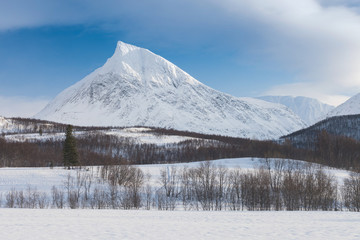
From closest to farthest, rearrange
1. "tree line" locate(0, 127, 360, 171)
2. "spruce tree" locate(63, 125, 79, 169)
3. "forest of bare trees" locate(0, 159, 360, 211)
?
"forest of bare trees" locate(0, 159, 360, 211) → "spruce tree" locate(63, 125, 79, 169) → "tree line" locate(0, 127, 360, 171)

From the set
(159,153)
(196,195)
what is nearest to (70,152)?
(196,195)

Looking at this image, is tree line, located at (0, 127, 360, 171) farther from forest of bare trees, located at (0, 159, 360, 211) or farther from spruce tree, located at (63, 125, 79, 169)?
forest of bare trees, located at (0, 159, 360, 211)

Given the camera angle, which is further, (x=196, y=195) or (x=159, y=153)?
(x=159, y=153)

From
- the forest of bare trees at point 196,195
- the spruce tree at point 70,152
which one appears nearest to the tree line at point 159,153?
the spruce tree at point 70,152

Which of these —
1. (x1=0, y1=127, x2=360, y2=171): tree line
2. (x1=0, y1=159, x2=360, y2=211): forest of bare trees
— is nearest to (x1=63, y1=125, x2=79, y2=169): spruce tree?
(x1=0, y1=159, x2=360, y2=211): forest of bare trees

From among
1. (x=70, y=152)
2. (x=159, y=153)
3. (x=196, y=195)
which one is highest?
(x=159, y=153)

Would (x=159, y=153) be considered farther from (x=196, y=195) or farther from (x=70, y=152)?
(x=196, y=195)

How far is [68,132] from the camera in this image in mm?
70625

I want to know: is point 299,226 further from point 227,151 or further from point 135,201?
point 227,151

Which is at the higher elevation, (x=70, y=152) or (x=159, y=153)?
(x=159, y=153)

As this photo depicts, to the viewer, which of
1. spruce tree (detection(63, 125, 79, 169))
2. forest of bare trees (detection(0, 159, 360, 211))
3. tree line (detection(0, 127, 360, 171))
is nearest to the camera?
forest of bare trees (detection(0, 159, 360, 211))

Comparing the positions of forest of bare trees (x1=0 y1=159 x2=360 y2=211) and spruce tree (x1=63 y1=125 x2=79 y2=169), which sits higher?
spruce tree (x1=63 y1=125 x2=79 y2=169)

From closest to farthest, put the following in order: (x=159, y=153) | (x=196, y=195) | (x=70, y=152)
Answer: (x=196, y=195) < (x=70, y=152) < (x=159, y=153)

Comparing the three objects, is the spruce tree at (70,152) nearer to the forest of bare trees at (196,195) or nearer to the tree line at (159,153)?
the forest of bare trees at (196,195)
